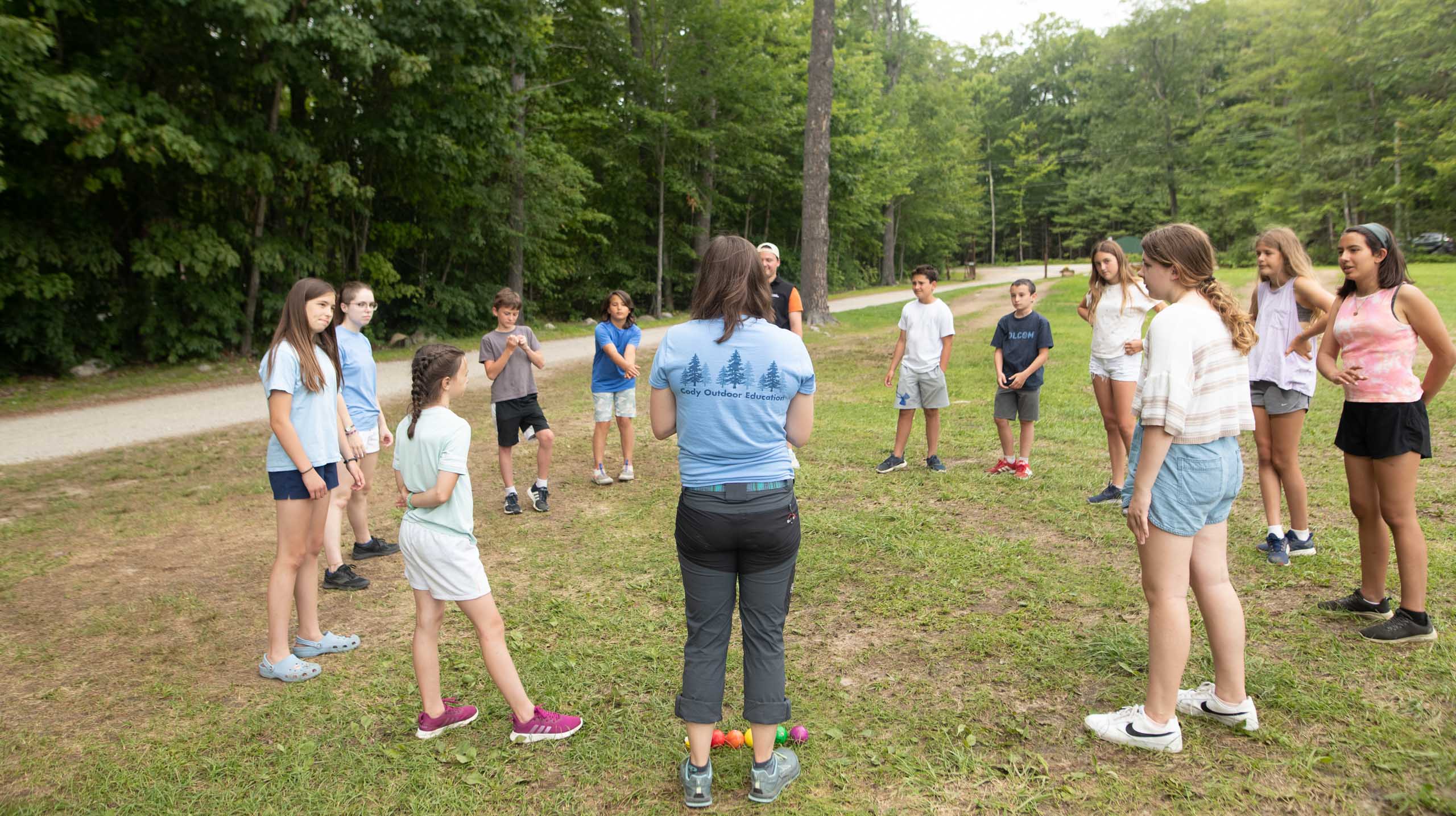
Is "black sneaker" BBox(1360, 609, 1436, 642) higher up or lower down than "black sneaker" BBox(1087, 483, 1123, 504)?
lower down

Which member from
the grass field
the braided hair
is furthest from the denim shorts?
the braided hair

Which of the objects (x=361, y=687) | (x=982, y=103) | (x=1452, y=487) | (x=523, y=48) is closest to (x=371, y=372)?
(x=361, y=687)

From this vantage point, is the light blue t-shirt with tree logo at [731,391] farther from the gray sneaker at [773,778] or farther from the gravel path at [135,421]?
the gravel path at [135,421]

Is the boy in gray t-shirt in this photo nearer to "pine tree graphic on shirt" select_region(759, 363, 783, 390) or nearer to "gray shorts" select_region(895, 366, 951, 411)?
"gray shorts" select_region(895, 366, 951, 411)

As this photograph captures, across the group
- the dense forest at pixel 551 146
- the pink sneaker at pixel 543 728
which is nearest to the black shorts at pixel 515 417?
the pink sneaker at pixel 543 728

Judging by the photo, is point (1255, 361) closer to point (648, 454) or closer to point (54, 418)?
point (648, 454)

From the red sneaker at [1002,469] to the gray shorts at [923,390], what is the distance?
71 centimetres

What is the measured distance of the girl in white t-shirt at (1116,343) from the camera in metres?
6.20

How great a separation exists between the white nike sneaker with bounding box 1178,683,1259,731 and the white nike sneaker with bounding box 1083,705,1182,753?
149 millimetres

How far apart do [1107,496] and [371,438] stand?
5.28 m

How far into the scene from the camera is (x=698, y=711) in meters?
2.96

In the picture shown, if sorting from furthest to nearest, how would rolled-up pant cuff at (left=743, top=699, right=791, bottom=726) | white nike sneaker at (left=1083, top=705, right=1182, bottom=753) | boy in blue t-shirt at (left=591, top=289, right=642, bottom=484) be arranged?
boy in blue t-shirt at (left=591, top=289, right=642, bottom=484)
white nike sneaker at (left=1083, top=705, right=1182, bottom=753)
rolled-up pant cuff at (left=743, top=699, right=791, bottom=726)

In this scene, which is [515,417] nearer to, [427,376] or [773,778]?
[427,376]

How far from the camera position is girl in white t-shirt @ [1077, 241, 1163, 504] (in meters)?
6.20
